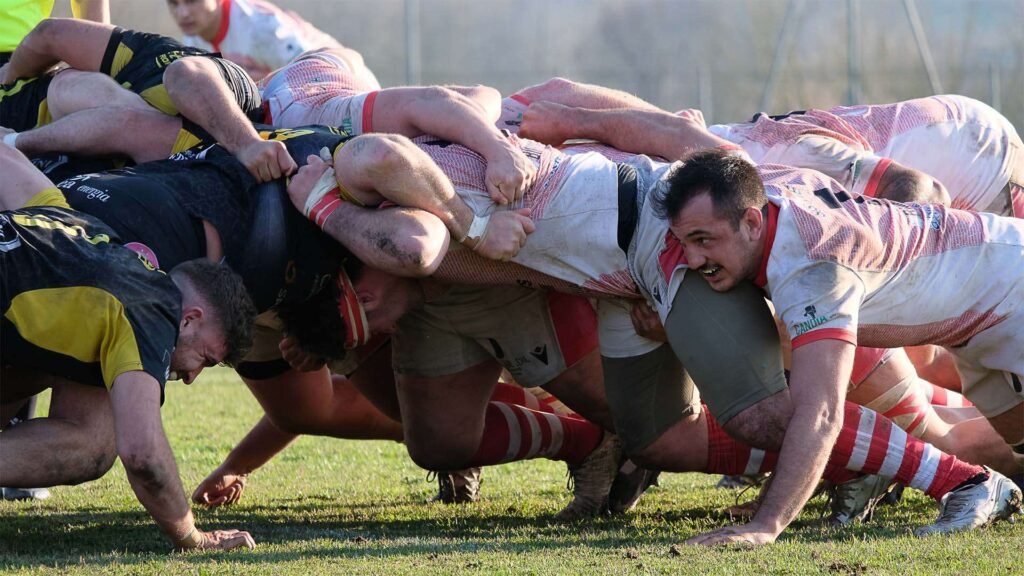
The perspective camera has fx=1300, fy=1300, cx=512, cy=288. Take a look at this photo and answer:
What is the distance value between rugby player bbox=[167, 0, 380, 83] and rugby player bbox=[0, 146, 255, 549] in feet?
13.0

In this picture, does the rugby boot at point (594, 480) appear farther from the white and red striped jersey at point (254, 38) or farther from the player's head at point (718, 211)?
the white and red striped jersey at point (254, 38)

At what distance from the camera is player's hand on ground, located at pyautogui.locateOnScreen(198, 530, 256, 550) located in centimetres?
400

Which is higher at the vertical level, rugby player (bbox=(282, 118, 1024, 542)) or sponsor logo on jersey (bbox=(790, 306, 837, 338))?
sponsor logo on jersey (bbox=(790, 306, 837, 338))

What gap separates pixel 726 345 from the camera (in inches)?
167

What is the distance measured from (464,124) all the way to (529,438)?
4.64 feet

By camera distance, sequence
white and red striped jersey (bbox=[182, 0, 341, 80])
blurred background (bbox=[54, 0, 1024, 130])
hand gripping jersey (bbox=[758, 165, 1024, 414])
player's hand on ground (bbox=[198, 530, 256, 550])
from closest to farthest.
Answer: player's hand on ground (bbox=[198, 530, 256, 550])
hand gripping jersey (bbox=[758, 165, 1024, 414])
white and red striped jersey (bbox=[182, 0, 341, 80])
blurred background (bbox=[54, 0, 1024, 130])

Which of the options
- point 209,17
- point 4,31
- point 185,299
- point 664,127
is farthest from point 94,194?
point 209,17

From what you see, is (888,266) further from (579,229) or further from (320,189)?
(320,189)

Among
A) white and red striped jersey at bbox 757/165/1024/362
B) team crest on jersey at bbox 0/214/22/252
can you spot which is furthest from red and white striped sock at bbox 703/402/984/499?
team crest on jersey at bbox 0/214/22/252

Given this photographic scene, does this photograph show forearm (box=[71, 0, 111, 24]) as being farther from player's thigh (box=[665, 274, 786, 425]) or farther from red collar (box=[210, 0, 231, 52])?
player's thigh (box=[665, 274, 786, 425])

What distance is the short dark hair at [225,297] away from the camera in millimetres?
4078

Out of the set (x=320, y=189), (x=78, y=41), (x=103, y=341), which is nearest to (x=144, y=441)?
(x=103, y=341)

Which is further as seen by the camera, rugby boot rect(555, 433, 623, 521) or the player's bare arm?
rugby boot rect(555, 433, 623, 521)

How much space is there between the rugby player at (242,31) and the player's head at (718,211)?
4.36 metres
